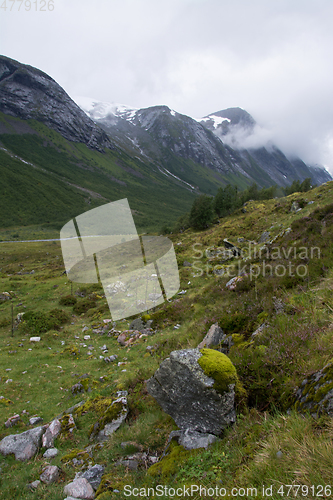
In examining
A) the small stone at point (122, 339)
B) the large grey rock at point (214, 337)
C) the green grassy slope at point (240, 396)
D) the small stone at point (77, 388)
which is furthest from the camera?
the small stone at point (122, 339)

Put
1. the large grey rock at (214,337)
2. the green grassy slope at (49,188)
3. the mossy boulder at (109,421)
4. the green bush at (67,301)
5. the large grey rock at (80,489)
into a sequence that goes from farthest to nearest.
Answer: the green grassy slope at (49,188) → the green bush at (67,301) → the large grey rock at (214,337) → the mossy boulder at (109,421) → the large grey rock at (80,489)

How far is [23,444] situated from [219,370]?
5.56 metres

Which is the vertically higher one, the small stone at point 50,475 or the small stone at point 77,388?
the small stone at point 50,475

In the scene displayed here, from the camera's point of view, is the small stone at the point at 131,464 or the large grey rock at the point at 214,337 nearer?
the small stone at the point at 131,464

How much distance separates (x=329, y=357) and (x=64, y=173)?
194 metres

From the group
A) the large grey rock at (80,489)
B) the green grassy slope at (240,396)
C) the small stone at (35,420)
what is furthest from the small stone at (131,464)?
the small stone at (35,420)

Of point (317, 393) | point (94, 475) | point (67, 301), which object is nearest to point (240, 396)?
point (317, 393)

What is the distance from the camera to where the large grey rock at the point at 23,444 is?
5.63 m

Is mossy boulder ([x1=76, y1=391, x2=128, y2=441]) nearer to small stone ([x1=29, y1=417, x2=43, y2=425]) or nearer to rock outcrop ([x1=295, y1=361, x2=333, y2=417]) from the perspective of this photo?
small stone ([x1=29, y1=417, x2=43, y2=425])

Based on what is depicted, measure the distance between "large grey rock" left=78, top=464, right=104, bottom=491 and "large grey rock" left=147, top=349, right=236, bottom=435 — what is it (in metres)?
1.59

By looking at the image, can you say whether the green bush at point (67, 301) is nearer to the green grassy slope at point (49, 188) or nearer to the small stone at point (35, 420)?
the small stone at point (35, 420)

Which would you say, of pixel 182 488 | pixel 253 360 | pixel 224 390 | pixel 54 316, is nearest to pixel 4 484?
pixel 182 488

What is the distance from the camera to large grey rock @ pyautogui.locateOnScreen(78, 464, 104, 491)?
4094 millimetres

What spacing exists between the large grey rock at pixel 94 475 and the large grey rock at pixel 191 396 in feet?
5.22
